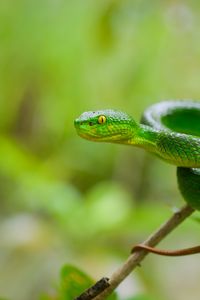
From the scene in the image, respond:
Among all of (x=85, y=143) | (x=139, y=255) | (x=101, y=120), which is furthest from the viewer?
(x=85, y=143)

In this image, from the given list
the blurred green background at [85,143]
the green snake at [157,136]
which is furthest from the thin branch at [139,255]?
the blurred green background at [85,143]

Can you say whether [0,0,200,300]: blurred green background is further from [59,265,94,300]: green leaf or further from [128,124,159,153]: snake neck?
[59,265,94,300]: green leaf

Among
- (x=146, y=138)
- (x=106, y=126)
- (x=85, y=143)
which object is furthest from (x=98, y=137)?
(x=85, y=143)

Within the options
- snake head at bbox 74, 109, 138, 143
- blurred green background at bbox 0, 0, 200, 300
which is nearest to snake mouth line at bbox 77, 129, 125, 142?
snake head at bbox 74, 109, 138, 143

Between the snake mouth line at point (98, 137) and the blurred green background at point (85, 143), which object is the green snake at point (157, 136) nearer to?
the snake mouth line at point (98, 137)

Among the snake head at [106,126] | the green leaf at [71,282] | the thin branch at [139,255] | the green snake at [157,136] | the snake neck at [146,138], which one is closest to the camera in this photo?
the thin branch at [139,255]

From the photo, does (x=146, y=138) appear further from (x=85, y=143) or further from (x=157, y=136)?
(x=85, y=143)

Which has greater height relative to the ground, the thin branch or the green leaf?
the thin branch

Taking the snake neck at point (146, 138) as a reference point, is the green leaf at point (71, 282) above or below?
below

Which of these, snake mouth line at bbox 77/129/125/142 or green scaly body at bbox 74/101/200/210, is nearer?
green scaly body at bbox 74/101/200/210
